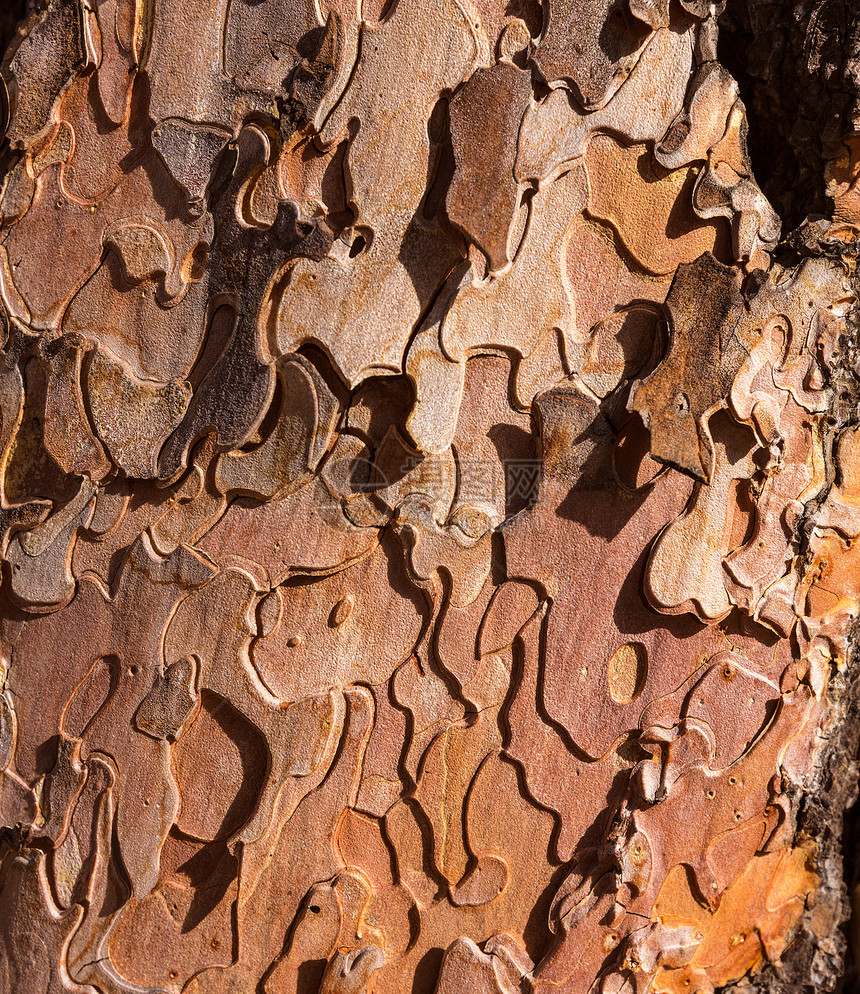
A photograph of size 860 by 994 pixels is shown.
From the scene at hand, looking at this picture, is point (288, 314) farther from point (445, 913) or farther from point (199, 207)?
point (445, 913)

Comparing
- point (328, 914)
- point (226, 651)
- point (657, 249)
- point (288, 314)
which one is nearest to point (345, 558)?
point (226, 651)

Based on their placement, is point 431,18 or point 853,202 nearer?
point 431,18

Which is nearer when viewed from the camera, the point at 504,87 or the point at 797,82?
the point at 504,87

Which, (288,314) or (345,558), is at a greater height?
(288,314)

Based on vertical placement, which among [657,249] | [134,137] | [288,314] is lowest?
[288,314]

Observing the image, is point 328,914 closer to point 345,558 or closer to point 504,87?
point 345,558

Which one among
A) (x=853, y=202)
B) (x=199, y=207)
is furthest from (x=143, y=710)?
(x=853, y=202)
